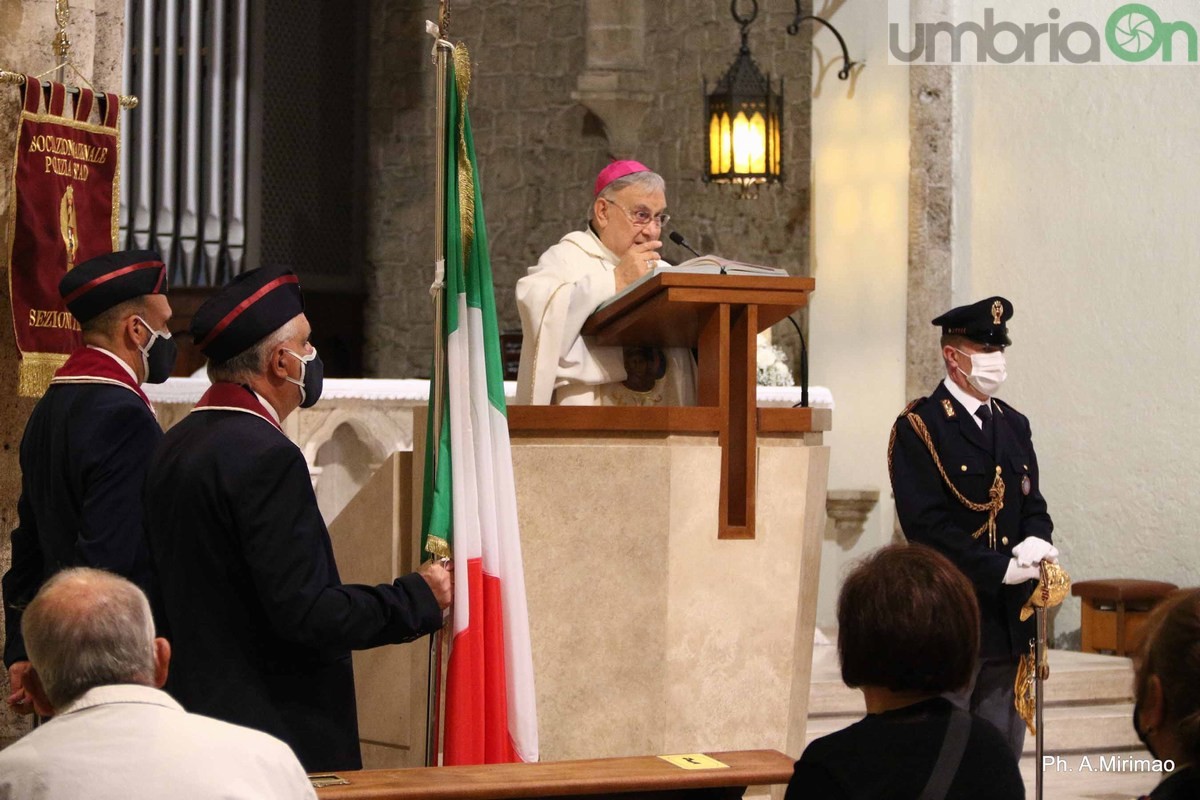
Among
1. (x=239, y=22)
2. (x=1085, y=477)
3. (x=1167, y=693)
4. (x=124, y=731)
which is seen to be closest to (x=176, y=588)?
(x=124, y=731)

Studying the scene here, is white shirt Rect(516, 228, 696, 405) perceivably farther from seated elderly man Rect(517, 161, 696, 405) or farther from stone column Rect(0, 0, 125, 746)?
stone column Rect(0, 0, 125, 746)

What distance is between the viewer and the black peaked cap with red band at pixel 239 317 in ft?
8.60

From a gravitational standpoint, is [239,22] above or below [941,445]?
above

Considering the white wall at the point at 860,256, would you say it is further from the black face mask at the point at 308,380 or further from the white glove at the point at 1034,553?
the black face mask at the point at 308,380

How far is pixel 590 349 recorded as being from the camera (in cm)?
404

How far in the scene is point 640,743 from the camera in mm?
3383

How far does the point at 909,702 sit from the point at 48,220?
3.15 meters

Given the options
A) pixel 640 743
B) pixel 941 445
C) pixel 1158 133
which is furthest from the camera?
pixel 1158 133

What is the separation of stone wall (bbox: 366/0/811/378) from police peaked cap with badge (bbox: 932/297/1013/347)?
4.89m

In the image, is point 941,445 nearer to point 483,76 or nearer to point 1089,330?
point 1089,330

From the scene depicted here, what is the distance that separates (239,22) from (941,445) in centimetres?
700

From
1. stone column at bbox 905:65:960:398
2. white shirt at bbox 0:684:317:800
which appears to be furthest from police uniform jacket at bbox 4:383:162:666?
stone column at bbox 905:65:960:398

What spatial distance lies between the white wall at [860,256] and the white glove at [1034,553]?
3398 millimetres

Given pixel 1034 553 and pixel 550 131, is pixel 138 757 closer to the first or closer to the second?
pixel 1034 553
